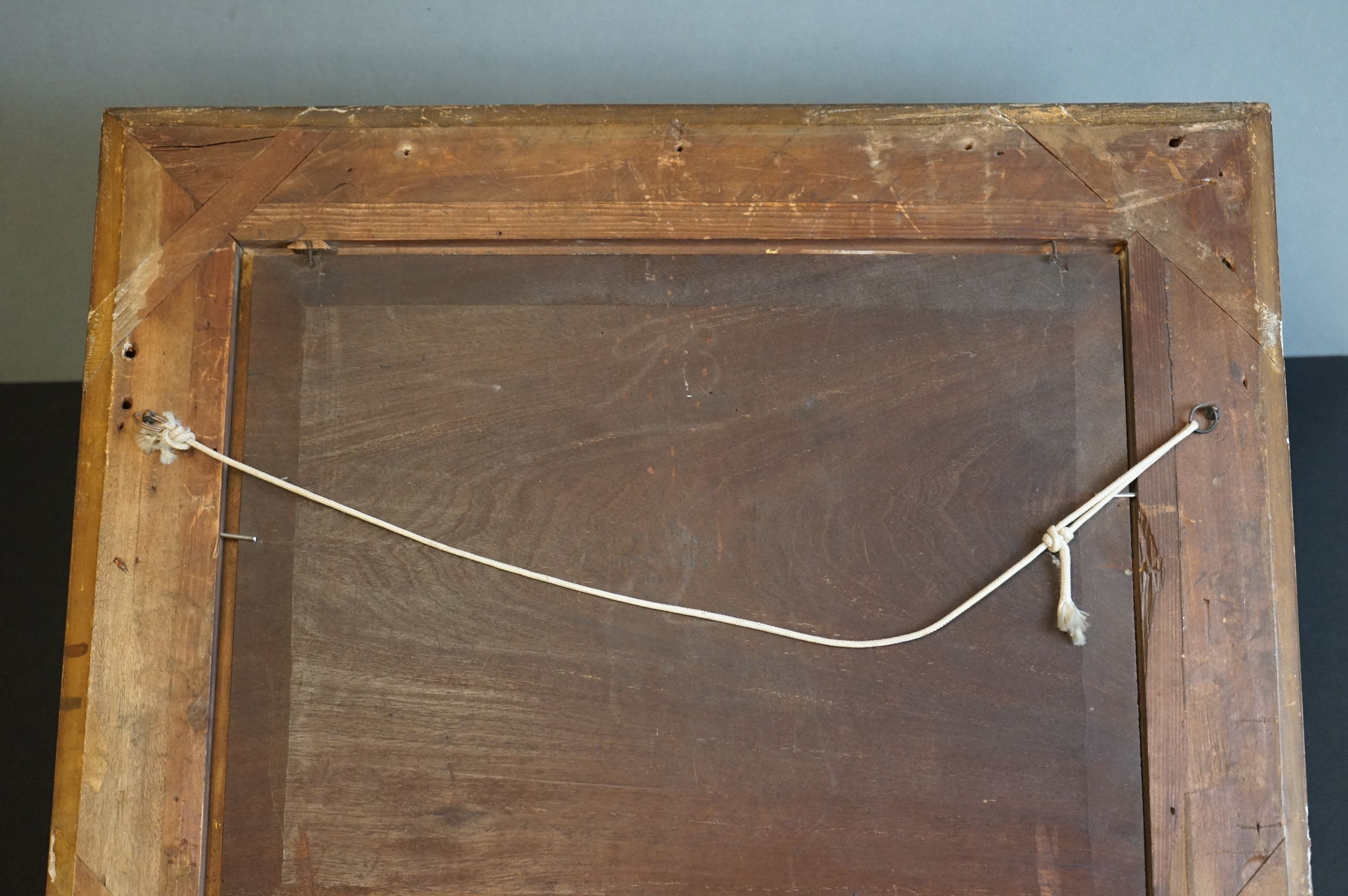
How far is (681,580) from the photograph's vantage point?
76 centimetres

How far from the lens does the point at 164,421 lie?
75 centimetres

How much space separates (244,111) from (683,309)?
446 millimetres

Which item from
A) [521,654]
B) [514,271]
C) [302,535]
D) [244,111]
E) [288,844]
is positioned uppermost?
[244,111]

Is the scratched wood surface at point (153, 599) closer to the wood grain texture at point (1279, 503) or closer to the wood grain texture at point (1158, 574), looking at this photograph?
the wood grain texture at point (1158, 574)

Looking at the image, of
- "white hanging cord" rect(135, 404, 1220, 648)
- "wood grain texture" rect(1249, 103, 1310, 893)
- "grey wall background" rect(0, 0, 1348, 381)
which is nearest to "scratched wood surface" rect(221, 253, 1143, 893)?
"white hanging cord" rect(135, 404, 1220, 648)

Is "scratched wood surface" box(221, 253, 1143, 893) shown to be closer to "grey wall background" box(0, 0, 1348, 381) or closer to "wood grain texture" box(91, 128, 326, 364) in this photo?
"wood grain texture" box(91, 128, 326, 364)

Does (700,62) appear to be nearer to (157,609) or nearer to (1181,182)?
(1181,182)

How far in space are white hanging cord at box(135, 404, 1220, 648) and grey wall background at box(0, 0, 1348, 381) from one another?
16.5 inches

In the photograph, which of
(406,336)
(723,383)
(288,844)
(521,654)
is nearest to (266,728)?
(288,844)

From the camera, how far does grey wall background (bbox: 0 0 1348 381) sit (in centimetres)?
97

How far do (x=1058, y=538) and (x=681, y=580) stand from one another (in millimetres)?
324

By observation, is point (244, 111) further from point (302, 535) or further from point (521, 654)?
point (521, 654)

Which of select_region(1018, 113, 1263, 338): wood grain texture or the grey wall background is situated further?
the grey wall background

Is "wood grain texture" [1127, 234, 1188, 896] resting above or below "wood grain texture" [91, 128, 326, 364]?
below
